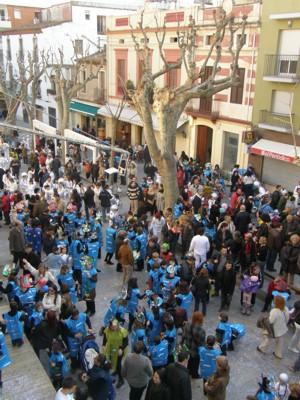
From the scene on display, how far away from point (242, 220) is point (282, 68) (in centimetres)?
943

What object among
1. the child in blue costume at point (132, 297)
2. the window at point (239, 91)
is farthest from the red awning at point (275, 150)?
the child in blue costume at point (132, 297)

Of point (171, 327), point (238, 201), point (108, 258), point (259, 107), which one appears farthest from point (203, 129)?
point (171, 327)

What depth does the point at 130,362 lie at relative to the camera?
21.2 feet

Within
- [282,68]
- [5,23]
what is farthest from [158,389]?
[5,23]

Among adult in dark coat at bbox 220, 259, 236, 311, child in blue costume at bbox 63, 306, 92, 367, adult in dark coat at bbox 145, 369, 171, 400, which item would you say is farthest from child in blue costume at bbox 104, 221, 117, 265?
adult in dark coat at bbox 145, 369, 171, 400

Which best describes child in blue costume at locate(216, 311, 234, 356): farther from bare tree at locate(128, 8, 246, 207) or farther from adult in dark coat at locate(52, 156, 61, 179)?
adult in dark coat at locate(52, 156, 61, 179)

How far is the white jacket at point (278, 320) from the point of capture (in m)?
7.99

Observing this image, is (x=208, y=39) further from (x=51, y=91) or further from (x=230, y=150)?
(x=51, y=91)

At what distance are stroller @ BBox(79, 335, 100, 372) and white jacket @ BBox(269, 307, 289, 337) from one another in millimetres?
3338

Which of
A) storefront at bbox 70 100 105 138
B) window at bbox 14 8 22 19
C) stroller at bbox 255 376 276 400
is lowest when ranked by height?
storefront at bbox 70 100 105 138

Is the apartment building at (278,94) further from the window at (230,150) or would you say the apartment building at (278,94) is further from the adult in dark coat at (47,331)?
the adult in dark coat at (47,331)

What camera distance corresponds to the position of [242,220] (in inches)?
484

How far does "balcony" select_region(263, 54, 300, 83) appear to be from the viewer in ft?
58.7

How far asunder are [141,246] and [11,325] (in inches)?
176
